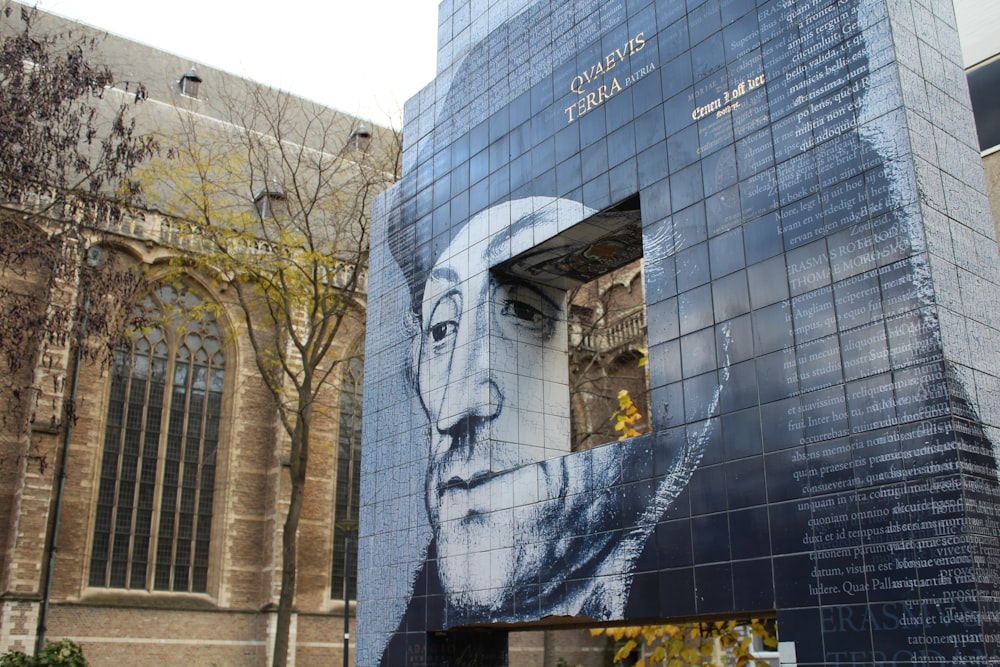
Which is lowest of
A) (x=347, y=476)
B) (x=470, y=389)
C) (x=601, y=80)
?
(x=470, y=389)

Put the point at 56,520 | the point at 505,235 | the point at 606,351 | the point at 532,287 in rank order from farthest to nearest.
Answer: the point at 606,351 → the point at 56,520 → the point at 532,287 → the point at 505,235

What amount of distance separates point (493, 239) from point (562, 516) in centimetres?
324

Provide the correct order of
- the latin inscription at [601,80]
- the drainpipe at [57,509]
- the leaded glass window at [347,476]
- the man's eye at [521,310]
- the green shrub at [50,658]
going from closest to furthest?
the latin inscription at [601,80] < the man's eye at [521,310] < the green shrub at [50,658] < the drainpipe at [57,509] < the leaded glass window at [347,476]

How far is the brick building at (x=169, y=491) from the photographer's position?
2305cm

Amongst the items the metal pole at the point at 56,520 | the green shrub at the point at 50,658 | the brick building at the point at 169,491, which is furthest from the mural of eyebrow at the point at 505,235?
the metal pole at the point at 56,520

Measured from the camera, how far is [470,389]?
10359mm

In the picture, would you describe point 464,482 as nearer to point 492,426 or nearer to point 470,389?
point 492,426

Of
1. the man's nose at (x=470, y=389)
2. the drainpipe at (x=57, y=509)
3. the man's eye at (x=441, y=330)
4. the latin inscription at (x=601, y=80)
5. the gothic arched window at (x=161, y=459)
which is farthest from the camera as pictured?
the gothic arched window at (x=161, y=459)

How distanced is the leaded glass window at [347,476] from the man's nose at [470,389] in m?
17.0

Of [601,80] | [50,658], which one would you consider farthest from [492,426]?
[50,658]

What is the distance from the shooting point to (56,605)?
22875mm

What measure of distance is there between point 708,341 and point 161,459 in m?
21.1

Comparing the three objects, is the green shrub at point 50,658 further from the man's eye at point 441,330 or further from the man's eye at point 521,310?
the man's eye at point 521,310

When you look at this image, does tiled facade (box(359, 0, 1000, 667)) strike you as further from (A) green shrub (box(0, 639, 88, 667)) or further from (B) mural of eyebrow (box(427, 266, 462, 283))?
(A) green shrub (box(0, 639, 88, 667))
